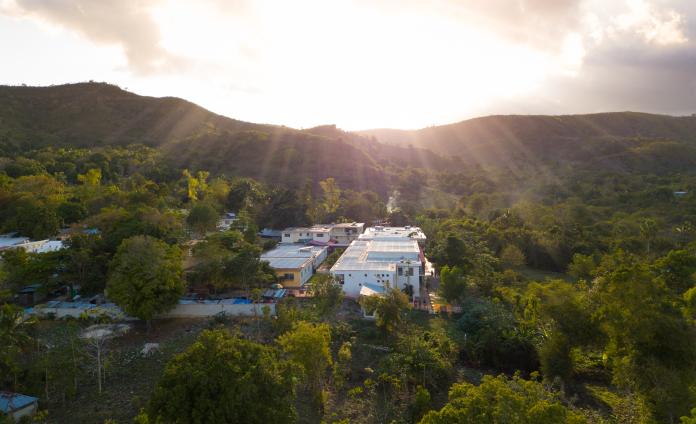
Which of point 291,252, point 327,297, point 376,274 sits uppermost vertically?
point 291,252

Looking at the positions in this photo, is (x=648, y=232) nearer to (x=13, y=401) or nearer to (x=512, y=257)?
(x=512, y=257)

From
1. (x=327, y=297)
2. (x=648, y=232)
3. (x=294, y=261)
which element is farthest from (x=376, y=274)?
(x=648, y=232)

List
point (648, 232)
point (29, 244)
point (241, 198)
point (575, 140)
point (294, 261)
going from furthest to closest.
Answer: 1. point (575, 140)
2. point (241, 198)
3. point (648, 232)
4. point (294, 261)
5. point (29, 244)

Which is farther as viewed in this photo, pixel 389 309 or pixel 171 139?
pixel 171 139

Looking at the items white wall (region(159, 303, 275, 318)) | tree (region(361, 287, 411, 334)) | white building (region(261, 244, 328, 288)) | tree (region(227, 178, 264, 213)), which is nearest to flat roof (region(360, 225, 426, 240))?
white building (region(261, 244, 328, 288))

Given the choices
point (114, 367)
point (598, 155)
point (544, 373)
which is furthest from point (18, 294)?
point (598, 155)

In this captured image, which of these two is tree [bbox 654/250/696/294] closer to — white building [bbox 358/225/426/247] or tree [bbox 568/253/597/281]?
tree [bbox 568/253/597/281]

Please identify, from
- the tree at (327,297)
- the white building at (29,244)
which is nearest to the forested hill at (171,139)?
the white building at (29,244)
